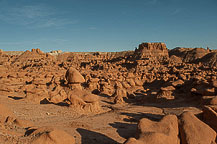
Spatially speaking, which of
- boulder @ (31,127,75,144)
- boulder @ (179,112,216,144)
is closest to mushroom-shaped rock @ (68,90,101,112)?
boulder @ (31,127,75,144)

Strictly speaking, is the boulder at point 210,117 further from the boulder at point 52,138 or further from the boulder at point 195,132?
the boulder at point 52,138

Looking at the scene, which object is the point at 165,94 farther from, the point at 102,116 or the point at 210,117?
the point at 210,117

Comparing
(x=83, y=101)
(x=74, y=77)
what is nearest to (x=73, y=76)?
(x=74, y=77)

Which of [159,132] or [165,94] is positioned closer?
[159,132]

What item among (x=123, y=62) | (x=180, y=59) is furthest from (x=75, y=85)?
(x=180, y=59)

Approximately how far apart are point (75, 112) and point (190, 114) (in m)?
6.77

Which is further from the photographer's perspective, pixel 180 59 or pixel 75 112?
pixel 180 59

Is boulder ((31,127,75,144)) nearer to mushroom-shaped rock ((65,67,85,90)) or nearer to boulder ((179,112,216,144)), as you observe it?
boulder ((179,112,216,144))

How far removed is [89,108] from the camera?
11984 mm

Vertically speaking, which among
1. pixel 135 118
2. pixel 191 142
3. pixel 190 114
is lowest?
pixel 135 118

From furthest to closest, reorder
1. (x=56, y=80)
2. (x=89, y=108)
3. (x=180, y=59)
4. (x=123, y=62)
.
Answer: (x=180, y=59) → (x=123, y=62) → (x=56, y=80) → (x=89, y=108)

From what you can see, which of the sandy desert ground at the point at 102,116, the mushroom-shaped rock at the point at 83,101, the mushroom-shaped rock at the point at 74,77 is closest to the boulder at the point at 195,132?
the sandy desert ground at the point at 102,116

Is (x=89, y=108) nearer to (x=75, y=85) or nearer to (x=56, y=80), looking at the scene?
(x=75, y=85)

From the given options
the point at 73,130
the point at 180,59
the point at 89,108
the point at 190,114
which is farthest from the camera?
the point at 180,59
